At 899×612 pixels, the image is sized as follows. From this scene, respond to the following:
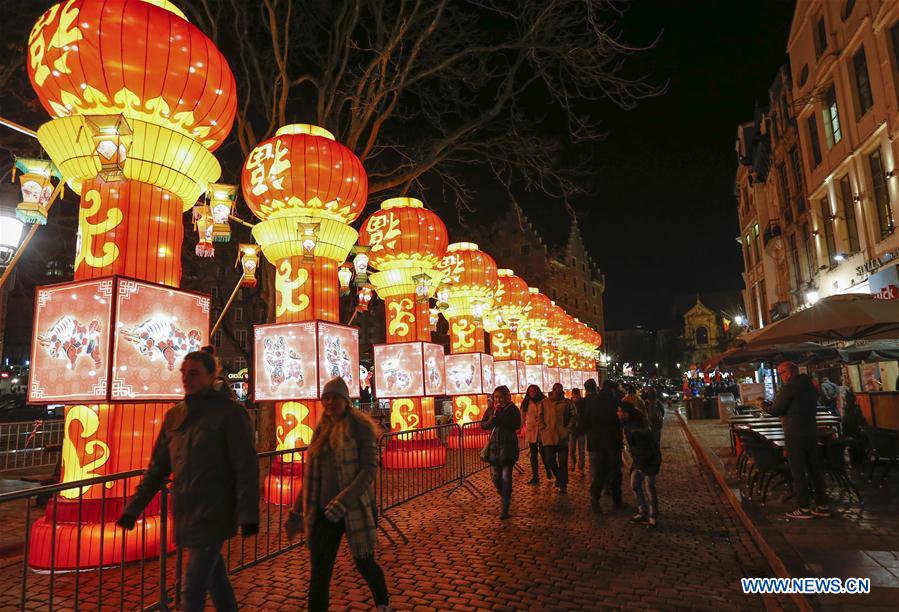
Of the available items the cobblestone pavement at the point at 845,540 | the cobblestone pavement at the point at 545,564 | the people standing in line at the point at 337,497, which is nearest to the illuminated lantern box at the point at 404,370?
the cobblestone pavement at the point at 545,564

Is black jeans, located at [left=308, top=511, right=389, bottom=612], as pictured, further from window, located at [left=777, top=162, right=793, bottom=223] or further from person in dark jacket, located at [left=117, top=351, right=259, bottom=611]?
window, located at [left=777, top=162, right=793, bottom=223]

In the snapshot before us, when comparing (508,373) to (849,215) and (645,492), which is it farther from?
(645,492)

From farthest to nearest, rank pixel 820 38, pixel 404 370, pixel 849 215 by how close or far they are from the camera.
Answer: pixel 820 38 < pixel 849 215 < pixel 404 370

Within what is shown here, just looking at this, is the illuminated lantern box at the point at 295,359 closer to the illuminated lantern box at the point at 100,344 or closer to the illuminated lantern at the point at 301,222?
the illuminated lantern at the point at 301,222

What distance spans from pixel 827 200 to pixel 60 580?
77.0 feet

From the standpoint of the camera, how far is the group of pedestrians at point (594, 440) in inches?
283

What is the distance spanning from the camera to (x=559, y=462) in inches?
392

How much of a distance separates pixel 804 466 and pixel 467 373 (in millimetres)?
9812

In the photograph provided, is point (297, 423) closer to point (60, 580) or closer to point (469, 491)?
point (469, 491)

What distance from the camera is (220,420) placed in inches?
132

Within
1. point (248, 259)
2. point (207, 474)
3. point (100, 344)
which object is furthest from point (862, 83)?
point (207, 474)

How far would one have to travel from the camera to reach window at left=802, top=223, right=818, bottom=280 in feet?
73.5

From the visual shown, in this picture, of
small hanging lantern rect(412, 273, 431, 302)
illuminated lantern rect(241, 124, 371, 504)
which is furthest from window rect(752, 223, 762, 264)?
illuminated lantern rect(241, 124, 371, 504)

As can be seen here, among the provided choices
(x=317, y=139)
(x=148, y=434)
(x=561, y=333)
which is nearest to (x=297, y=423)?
(x=148, y=434)
